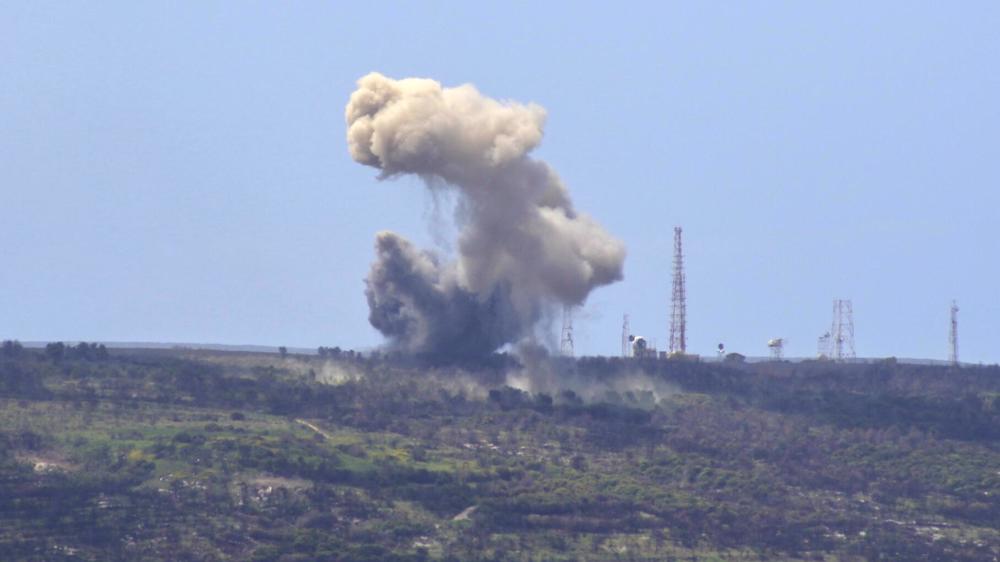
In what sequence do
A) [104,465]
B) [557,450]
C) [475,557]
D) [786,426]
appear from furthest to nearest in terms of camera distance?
[786,426]
[557,450]
[104,465]
[475,557]

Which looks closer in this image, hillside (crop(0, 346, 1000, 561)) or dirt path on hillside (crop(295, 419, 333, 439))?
hillside (crop(0, 346, 1000, 561))

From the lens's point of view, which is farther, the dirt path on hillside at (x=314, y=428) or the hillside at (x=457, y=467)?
the dirt path on hillside at (x=314, y=428)

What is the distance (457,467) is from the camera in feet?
516

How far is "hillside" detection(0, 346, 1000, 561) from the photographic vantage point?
454ft

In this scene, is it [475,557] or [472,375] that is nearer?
[475,557]

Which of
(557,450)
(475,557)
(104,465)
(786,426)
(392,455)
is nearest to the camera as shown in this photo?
(475,557)

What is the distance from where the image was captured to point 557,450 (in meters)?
169

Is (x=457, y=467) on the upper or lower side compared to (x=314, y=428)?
lower

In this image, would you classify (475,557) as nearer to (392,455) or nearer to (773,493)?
(392,455)

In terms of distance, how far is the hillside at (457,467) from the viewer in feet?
454

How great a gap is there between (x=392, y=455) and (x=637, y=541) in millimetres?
22203

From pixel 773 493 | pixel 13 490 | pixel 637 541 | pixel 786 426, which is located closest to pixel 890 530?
pixel 773 493

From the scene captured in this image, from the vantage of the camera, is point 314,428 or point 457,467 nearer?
point 457,467

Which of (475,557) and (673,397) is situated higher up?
(673,397)
